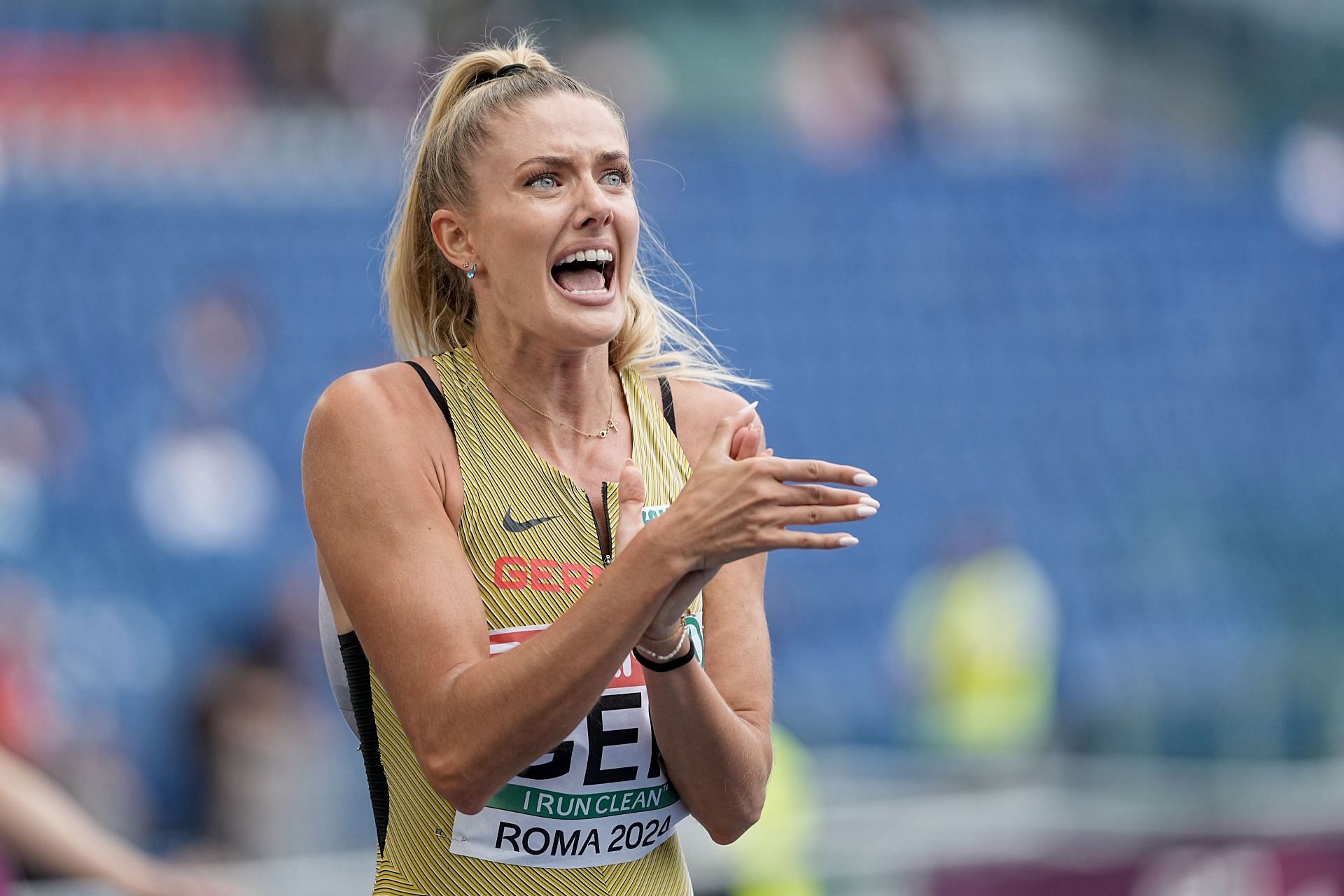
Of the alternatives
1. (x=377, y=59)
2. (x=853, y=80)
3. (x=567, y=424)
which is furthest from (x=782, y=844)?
(x=853, y=80)

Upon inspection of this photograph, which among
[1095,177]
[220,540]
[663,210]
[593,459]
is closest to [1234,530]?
[1095,177]

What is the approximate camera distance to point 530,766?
236 centimetres

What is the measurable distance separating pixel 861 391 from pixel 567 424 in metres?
10.0

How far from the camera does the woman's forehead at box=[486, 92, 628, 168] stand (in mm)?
2490

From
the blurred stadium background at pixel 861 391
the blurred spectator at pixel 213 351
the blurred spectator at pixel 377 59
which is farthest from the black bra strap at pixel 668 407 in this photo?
the blurred spectator at pixel 377 59

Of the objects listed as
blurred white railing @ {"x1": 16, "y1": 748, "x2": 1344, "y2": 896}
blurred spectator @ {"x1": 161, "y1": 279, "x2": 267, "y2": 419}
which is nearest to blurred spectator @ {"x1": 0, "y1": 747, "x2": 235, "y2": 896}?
blurred white railing @ {"x1": 16, "y1": 748, "x2": 1344, "y2": 896}

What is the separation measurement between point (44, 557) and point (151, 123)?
330 cm

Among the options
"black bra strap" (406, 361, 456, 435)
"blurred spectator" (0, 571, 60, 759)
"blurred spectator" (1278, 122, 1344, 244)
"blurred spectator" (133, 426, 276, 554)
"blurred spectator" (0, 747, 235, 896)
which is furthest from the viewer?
"blurred spectator" (1278, 122, 1344, 244)

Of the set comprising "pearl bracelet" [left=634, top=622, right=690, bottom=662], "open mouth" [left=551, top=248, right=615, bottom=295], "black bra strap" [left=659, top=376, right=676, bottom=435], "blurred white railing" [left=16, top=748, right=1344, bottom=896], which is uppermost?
"open mouth" [left=551, top=248, right=615, bottom=295]

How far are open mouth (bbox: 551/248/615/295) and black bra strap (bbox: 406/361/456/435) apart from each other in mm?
244

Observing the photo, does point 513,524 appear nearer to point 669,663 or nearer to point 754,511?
A: point 669,663

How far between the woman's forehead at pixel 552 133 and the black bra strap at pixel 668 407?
0.42 meters

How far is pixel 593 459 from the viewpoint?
2586 millimetres

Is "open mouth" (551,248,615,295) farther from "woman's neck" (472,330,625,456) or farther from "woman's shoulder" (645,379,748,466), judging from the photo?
"woman's shoulder" (645,379,748,466)
